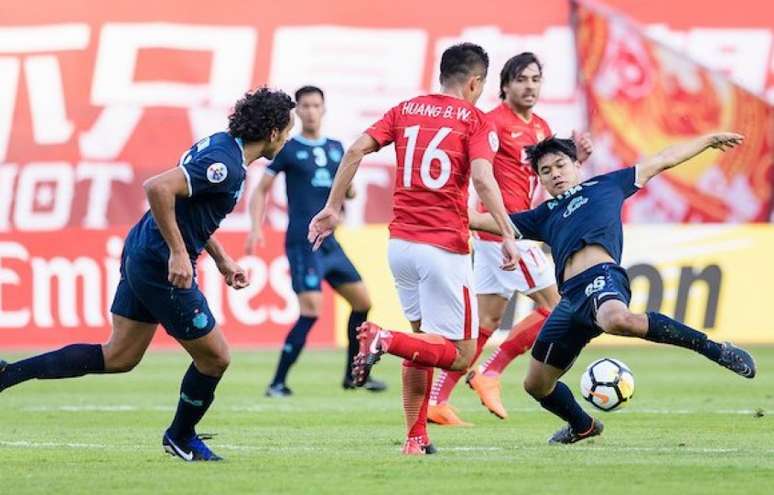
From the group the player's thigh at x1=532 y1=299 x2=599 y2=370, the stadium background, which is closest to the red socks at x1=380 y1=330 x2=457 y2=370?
the player's thigh at x1=532 y1=299 x2=599 y2=370

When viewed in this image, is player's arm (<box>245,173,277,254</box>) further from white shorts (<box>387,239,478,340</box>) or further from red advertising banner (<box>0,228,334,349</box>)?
white shorts (<box>387,239,478,340</box>)

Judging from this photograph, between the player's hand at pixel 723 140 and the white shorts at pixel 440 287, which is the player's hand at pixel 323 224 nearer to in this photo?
the white shorts at pixel 440 287

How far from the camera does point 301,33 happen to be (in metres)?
24.9

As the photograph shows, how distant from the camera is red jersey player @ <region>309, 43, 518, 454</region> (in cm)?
928

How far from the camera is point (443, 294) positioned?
930 centimetres

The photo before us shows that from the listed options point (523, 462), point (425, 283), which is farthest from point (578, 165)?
point (523, 462)

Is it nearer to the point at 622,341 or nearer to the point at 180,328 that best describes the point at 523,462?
the point at 180,328

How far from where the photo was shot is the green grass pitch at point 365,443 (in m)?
7.88

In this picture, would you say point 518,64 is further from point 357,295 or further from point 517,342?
point 357,295

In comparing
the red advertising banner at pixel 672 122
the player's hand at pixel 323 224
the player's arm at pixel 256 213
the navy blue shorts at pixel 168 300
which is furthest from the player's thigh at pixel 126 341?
the red advertising banner at pixel 672 122

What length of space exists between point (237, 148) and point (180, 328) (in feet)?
3.22

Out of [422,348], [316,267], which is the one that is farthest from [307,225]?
[422,348]

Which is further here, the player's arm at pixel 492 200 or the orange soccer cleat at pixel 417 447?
the orange soccer cleat at pixel 417 447

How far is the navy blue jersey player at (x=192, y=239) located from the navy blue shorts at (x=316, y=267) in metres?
5.50
